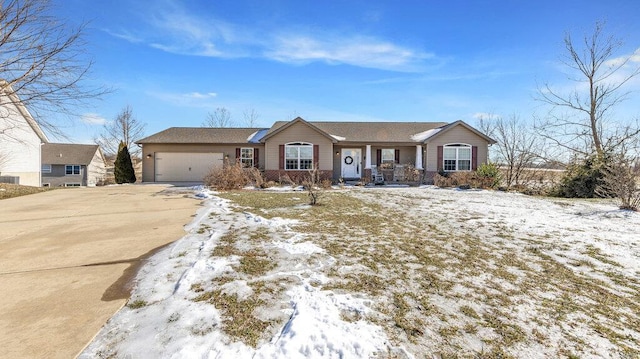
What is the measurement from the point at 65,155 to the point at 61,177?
2593 millimetres

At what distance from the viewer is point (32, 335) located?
7.25ft

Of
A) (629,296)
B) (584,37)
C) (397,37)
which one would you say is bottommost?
(629,296)

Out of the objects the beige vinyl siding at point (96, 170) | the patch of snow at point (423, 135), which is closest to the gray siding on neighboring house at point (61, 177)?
the beige vinyl siding at point (96, 170)

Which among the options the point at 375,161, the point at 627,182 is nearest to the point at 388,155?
the point at 375,161

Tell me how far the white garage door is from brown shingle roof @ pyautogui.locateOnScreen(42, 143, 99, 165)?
20999 millimetres

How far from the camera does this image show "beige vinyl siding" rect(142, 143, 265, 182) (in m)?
19.3

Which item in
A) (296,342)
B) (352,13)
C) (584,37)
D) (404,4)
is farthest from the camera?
(584,37)

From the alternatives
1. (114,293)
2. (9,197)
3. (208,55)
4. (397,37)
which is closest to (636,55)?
(397,37)

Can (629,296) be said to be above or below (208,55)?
below

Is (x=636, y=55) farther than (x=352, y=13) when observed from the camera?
Yes

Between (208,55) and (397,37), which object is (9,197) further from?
(397,37)

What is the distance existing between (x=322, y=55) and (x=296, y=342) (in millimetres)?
14994

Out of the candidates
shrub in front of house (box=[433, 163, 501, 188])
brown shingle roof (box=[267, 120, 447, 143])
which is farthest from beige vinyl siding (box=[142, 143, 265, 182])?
shrub in front of house (box=[433, 163, 501, 188])

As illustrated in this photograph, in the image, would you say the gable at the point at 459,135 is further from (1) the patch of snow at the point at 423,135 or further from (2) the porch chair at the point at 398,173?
(2) the porch chair at the point at 398,173
